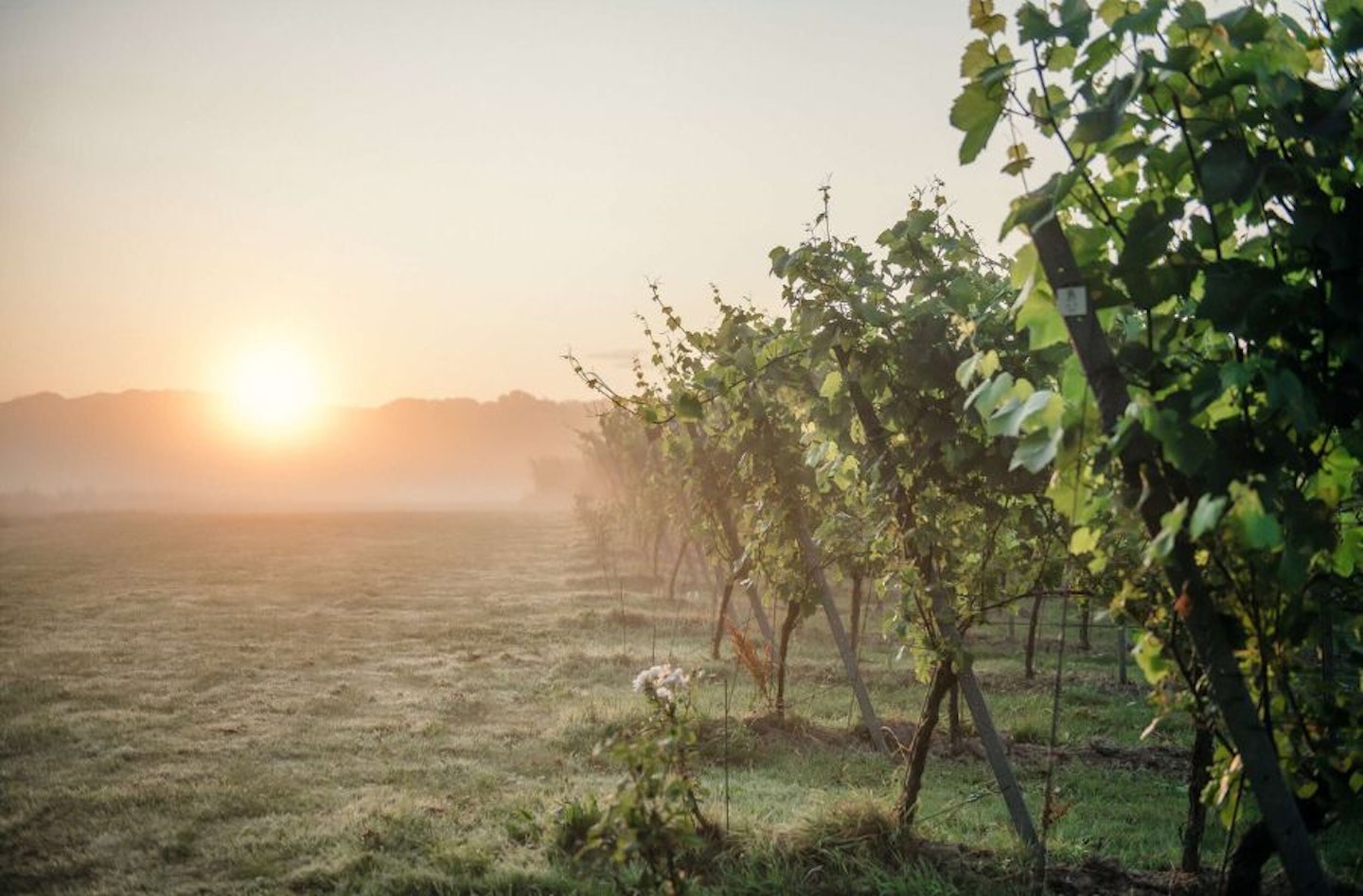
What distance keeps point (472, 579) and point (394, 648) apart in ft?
44.5

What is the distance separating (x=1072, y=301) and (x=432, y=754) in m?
9.15

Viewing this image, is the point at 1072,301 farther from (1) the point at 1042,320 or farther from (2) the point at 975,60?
(2) the point at 975,60

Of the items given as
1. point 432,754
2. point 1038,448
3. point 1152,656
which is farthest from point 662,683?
point 432,754

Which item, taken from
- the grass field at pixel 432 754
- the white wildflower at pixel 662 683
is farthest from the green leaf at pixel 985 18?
the grass field at pixel 432 754

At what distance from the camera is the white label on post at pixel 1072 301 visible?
219cm

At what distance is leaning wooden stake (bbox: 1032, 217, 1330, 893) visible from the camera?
221 cm

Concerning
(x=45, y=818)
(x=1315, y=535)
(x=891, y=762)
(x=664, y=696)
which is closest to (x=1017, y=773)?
(x=891, y=762)

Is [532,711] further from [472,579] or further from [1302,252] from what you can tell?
[472,579]

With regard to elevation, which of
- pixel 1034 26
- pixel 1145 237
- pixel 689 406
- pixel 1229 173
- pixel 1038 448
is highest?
pixel 1034 26

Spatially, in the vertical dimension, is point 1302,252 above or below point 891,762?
above

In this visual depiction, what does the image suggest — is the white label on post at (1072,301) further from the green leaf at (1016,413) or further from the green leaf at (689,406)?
the green leaf at (689,406)

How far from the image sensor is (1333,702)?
259 centimetres

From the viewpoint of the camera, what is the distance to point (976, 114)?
220cm

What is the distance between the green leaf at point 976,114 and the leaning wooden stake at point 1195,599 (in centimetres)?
29
